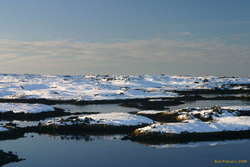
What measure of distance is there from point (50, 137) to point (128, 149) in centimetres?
1241

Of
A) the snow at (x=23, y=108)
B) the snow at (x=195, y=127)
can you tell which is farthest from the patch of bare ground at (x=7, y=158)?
the snow at (x=23, y=108)

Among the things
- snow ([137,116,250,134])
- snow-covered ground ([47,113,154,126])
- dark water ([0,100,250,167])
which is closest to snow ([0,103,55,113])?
snow-covered ground ([47,113,154,126])

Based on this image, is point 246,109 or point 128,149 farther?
point 246,109

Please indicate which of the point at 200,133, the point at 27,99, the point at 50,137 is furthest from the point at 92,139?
the point at 27,99

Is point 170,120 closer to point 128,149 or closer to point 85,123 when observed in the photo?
point 85,123

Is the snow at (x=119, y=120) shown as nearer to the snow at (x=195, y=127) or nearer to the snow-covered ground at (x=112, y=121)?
the snow-covered ground at (x=112, y=121)

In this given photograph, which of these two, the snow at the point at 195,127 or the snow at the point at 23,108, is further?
the snow at the point at 23,108

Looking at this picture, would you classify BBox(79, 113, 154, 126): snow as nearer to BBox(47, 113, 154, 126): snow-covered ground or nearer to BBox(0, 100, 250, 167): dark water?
BBox(47, 113, 154, 126): snow-covered ground

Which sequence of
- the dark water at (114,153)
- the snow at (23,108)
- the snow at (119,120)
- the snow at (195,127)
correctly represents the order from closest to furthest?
the dark water at (114,153) → the snow at (195,127) → the snow at (119,120) → the snow at (23,108)

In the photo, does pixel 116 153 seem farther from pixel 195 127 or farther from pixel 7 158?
pixel 195 127

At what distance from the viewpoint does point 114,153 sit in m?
33.6

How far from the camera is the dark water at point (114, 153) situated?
29953mm

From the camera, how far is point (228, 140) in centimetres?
3925

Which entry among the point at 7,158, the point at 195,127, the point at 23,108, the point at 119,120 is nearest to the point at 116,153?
the point at 7,158
